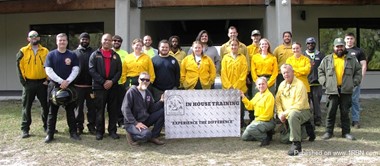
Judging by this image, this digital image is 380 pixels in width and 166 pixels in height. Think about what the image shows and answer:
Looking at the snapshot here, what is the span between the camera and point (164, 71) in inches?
266

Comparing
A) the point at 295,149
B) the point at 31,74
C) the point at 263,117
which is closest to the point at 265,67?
the point at 263,117

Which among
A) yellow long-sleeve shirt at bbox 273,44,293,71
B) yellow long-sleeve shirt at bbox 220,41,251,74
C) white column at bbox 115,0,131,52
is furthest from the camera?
white column at bbox 115,0,131,52

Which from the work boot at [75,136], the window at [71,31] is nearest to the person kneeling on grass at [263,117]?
the work boot at [75,136]

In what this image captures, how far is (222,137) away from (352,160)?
209 cm

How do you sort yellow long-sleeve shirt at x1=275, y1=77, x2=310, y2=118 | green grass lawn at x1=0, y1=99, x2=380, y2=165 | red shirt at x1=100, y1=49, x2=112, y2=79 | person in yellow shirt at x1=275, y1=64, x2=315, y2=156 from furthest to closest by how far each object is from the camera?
1. red shirt at x1=100, y1=49, x2=112, y2=79
2. yellow long-sleeve shirt at x1=275, y1=77, x2=310, y2=118
3. person in yellow shirt at x1=275, y1=64, x2=315, y2=156
4. green grass lawn at x1=0, y1=99, x2=380, y2=165

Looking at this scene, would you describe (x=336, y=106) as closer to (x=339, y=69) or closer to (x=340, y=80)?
(x=340, y=80)

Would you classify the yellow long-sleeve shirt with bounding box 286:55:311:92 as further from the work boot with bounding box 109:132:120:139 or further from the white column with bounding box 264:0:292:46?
the work boot with bounding box 109:132:120:139

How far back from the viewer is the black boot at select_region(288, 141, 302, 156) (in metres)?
5.74

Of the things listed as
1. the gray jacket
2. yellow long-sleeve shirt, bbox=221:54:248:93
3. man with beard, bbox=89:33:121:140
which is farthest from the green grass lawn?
yellow long-sleeve shirt, bbox=221:54:248:93

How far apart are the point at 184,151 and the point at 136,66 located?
1.65 m

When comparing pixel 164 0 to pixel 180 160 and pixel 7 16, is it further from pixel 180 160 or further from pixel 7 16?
pixel 7 16

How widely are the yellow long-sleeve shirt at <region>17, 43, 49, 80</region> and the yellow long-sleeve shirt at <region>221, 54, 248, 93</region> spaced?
9.90 feet

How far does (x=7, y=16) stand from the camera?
13633mm

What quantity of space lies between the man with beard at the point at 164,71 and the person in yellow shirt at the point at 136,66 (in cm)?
12
